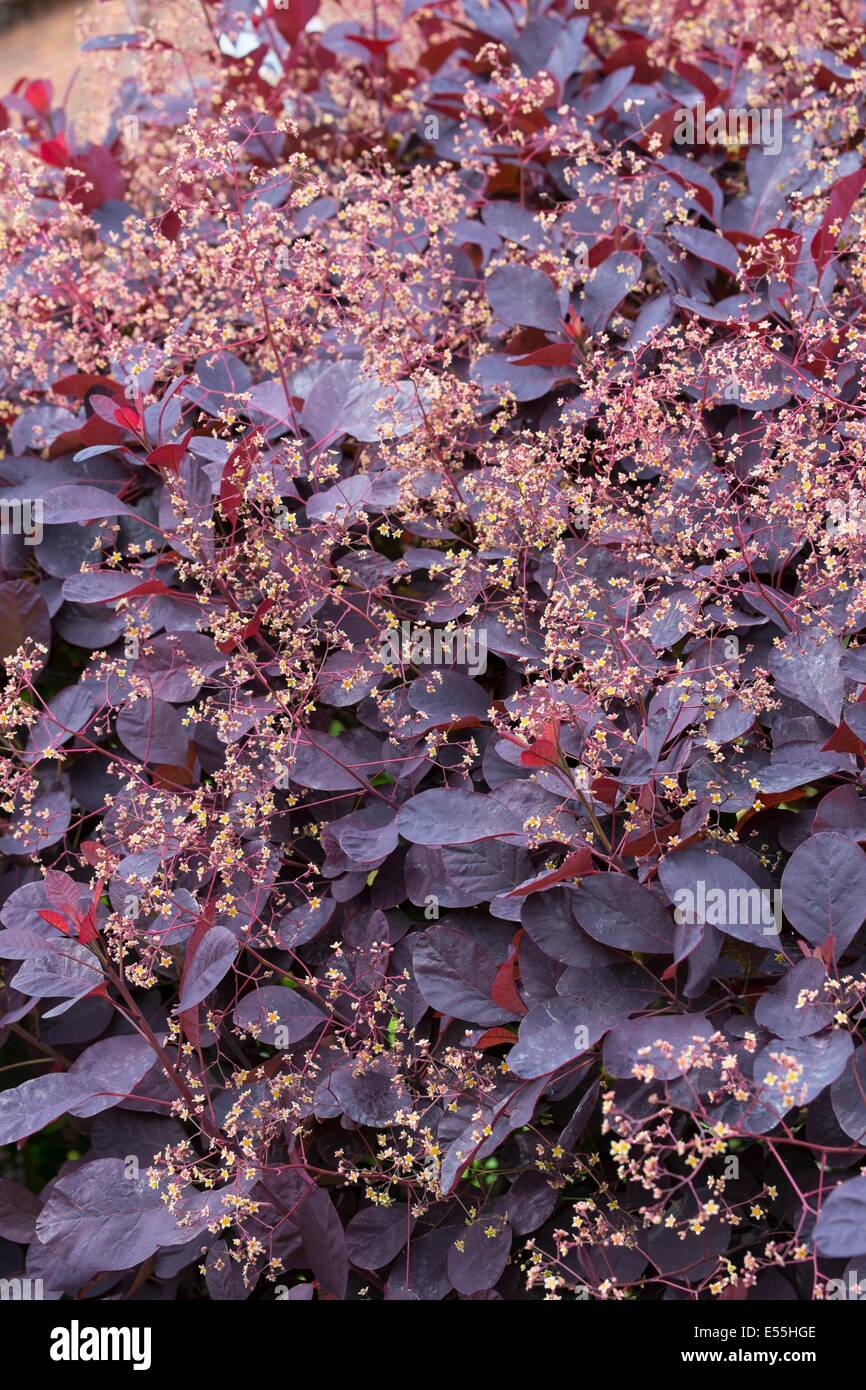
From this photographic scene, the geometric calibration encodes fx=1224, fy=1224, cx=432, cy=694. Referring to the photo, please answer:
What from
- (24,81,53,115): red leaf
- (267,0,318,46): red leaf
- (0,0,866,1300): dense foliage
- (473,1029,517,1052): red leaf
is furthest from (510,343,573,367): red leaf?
(24,81,53,115): red leaf

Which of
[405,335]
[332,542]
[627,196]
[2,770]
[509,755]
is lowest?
[2,770]

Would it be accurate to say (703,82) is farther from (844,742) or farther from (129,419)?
(844,742)

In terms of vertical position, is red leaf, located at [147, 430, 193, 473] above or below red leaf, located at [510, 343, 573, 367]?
below

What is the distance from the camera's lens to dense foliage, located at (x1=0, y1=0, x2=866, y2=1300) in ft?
4.51

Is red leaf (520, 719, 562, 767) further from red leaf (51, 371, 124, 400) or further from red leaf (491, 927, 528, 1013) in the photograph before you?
red leaf (51, 371, 124, 400)

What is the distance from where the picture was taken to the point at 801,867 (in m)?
1.36

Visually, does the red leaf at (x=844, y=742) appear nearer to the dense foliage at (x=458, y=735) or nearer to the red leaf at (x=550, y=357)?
the dense foliage at (x=458, y=735)

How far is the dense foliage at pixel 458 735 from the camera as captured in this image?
137cm

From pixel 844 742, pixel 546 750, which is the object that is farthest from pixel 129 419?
pixel 844 742

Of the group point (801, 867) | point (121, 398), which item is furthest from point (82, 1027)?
point (801, 867)

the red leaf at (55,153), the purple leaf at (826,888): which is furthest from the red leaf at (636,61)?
the purple leaf at (826,888)
